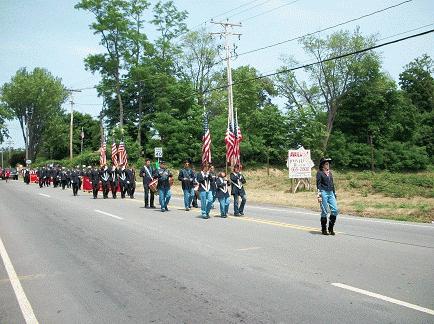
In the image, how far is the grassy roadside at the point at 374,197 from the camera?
1719 cm

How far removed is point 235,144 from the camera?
27906mm

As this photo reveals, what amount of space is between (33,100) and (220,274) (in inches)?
3042

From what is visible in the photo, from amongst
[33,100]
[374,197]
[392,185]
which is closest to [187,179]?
[374,197]

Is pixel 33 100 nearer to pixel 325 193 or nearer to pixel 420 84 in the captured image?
pixel 420 84

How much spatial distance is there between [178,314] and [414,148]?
6055cm

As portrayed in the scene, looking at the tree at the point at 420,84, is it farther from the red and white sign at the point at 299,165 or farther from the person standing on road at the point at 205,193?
the person standing on road at the point at 205,193

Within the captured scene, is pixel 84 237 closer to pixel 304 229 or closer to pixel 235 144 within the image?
pixel 304 229

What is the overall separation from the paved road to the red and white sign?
14040 mm

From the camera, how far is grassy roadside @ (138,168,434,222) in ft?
56.4

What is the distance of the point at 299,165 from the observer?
89.0ft

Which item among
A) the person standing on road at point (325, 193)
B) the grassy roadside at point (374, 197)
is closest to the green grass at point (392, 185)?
the grassy roadside at point (374, 197)

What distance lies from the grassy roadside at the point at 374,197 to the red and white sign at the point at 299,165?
1078 mm

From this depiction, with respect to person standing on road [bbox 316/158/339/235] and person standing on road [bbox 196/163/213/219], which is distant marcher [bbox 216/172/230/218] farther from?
person standing on road [bbox 316/158/339/235]

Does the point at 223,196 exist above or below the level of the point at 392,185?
below
